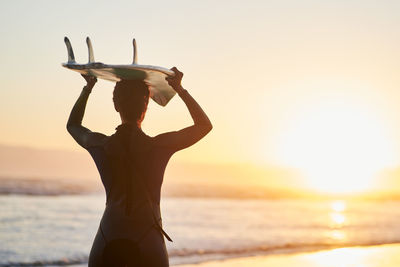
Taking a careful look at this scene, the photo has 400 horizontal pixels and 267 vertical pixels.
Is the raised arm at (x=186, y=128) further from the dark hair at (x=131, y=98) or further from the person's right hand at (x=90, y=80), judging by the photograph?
the person's right hand at (x=90, y=80)

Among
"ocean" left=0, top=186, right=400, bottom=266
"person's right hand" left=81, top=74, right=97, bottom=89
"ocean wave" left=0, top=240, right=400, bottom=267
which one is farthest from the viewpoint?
"ocean" left=0, top=186, right=400, bottom=266

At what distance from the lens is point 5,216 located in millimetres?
17672

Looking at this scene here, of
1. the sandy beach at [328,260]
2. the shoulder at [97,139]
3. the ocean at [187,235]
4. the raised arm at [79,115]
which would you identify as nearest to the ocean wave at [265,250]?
the ocean at [187,235]

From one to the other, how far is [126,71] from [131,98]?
164 millimetres

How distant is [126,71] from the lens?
274 centimetres

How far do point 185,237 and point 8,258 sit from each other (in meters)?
5.25

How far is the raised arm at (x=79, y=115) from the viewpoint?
9.73 ft

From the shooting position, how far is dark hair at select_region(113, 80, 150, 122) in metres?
2.85

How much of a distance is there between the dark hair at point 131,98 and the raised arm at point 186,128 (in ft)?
0.50

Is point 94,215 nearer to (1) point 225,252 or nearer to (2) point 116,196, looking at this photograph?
(1) point 225,252

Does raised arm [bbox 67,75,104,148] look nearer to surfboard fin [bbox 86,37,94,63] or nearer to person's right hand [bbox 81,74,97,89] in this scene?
person's right hand [bbox 81,74,97,89]

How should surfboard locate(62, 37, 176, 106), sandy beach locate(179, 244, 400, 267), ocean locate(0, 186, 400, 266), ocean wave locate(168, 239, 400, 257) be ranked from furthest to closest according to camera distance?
1. ocean wave locate(168, 239, 400, 257)
2. ocean locate(0, 186, 400, 266)
3. sandy beach locate(179, 244, 400, 267)
4. surfboard locate(62, 37, 176, 106)

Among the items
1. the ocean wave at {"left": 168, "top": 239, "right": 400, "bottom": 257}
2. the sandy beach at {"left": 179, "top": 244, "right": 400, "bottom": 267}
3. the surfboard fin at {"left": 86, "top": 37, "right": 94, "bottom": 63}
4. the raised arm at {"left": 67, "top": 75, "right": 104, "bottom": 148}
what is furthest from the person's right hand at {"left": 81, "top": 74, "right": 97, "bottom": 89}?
the ocean wave at {"left": 168, "top": 239, "right": 400, "bottom": 257}

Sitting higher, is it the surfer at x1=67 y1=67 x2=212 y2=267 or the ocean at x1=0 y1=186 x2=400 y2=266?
the surfer at x1=67 y1=67 x2=212 y2=267
